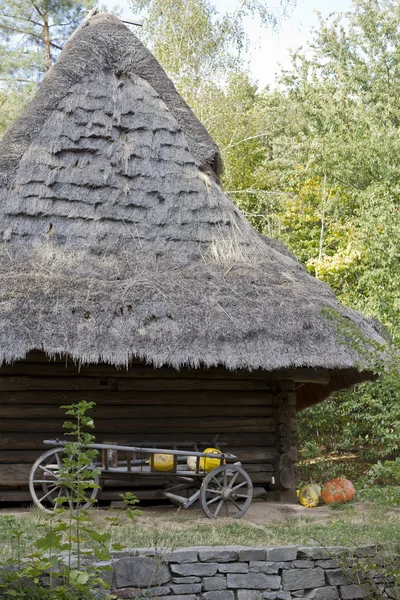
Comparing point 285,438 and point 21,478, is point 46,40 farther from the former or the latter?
point 21,478

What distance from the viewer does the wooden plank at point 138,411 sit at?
9.63 meters

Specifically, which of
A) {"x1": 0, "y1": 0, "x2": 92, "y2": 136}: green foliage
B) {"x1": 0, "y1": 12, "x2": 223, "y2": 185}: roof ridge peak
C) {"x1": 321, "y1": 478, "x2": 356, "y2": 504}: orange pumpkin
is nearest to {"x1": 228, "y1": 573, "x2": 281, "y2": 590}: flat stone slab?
{"x1": 321, "y1": 478, "x2": 356, "y2": 504}: orange pumpkin

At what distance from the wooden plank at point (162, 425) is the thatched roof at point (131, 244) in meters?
1.26

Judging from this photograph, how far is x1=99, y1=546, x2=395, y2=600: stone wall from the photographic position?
21.4 feet

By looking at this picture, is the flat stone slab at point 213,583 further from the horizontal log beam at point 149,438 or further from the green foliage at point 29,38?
the green foliage at point 29,38

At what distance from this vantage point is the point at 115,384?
9.96 meters

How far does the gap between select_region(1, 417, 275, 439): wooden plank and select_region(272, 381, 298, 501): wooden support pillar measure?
186 millimetres

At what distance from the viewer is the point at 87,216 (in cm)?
1055

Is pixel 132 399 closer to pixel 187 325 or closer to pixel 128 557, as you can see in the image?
pixel 187 325

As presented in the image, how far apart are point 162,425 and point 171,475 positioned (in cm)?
125

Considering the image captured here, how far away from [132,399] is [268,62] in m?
18.4

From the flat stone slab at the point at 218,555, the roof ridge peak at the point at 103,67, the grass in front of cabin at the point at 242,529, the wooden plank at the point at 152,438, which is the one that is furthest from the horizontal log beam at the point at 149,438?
the roof ridge peak at the point at 103,67

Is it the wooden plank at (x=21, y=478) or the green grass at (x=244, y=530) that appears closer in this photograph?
the green grass at (x=244, y=530)

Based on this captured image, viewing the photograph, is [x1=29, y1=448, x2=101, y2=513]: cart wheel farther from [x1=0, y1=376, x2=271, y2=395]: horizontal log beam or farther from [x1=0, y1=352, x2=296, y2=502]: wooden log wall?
[x1=0, y1=376, x2=271, y2=395]: horizontal log beam
